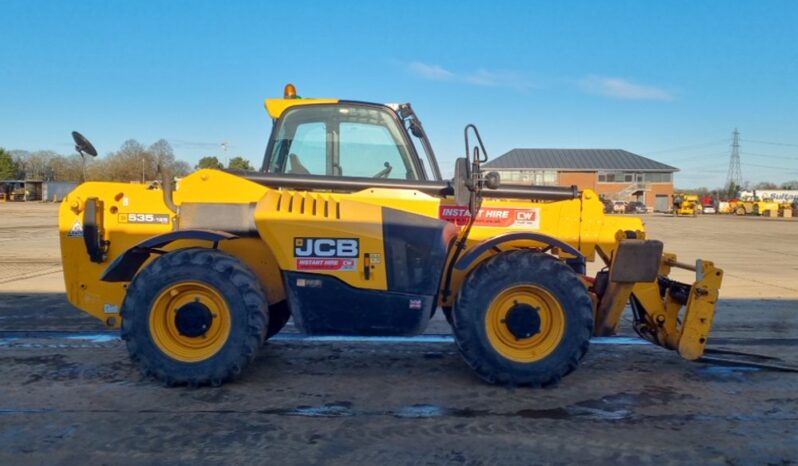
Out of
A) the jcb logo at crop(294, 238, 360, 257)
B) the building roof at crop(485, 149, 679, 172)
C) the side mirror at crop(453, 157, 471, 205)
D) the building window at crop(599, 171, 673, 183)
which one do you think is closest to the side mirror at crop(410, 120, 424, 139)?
the side mirror at crop(453, 157, 471, 205)

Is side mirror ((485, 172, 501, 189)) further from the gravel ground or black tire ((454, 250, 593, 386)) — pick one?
the gravel ground

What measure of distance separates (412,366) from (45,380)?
286 centimetres

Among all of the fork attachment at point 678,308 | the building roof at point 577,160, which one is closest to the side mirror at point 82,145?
the fork attachment at point 678,308

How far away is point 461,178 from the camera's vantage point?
4.46 m

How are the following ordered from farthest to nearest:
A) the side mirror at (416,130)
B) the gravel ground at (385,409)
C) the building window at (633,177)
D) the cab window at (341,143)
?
the building window at (633,177), the side mirror at (416,130), the cab window at (341,143), the gravel ground at (385,409)

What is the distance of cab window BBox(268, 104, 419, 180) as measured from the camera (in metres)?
5.18

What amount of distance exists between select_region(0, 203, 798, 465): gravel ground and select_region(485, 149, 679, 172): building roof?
65024mm

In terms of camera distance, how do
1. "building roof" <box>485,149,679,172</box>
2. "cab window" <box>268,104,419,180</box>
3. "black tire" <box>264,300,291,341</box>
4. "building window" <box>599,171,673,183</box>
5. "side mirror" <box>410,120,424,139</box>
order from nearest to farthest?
"black tire" <box>264,300,291,341</box> → "cab window" <box>268,104,419,180</box> → "side mirror" <box>410,120,424,139</box> → "building window" <box>599,171,673,183</box> → "building roof" <box>485,149,679,172</box>

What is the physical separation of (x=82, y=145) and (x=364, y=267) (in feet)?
8.33

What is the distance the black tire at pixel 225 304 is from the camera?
4.29 meters

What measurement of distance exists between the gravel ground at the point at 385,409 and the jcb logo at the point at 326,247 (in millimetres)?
1012

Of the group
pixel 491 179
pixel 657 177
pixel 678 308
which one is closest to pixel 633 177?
pixel 657 177

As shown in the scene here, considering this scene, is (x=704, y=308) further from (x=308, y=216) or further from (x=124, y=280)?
(x=124, y=280)

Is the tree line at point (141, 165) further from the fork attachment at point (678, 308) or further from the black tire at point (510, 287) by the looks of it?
the fork attachment at point (678, 308)
